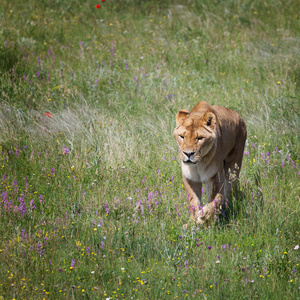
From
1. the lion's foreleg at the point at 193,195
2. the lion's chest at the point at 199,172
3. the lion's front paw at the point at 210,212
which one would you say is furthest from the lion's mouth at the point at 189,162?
the lion's front paw at the point at 210,212

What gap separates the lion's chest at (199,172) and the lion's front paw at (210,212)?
0.84 ft

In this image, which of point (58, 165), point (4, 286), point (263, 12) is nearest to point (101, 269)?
point (4, 286)

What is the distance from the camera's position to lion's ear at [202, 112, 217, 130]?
4.89 meters

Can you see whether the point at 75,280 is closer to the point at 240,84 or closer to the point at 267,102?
the point at 267,102

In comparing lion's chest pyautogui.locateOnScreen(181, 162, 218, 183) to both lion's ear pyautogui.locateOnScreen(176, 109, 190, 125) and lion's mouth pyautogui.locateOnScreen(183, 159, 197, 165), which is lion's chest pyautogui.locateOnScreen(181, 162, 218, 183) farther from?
lion's ear pyautogui.locateOnScreen(176, 109, 190, 125)

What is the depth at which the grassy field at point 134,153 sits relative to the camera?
3.96m

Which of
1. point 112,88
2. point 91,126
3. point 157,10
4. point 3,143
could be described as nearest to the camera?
point 3,143

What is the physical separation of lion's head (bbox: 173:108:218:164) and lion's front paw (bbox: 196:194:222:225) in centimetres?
51

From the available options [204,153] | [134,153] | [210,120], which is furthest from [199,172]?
[134,153]

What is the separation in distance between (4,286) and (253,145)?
4.23 m

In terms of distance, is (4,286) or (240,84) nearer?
(4,286)

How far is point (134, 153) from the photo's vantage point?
6.44 meters

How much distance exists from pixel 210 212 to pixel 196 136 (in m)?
0.86

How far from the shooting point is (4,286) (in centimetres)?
370
